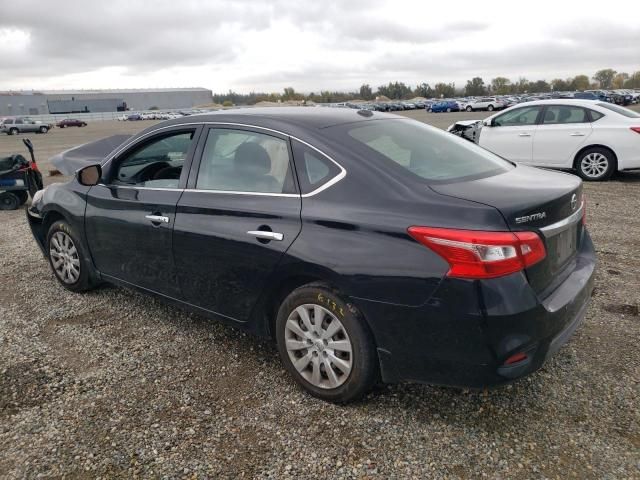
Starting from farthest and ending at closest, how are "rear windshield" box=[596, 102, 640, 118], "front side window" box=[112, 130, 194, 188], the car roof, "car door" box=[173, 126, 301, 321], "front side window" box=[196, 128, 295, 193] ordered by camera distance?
"rear windshield" box=[596, 102, 640, 118] → "front side window" box=[112, 130, 194, 188] → the car roof → "front side window" box=[196, 128, 295, 193] → "car door" box=[173, 126, 301, 321]

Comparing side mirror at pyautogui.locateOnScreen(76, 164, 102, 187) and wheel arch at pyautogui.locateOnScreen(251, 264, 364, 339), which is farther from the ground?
side mirror at pyautogui.locateOnScreen(76, 164, 102, 187)

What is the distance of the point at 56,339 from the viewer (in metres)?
3.90

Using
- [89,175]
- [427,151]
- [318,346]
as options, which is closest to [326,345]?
[318,346]

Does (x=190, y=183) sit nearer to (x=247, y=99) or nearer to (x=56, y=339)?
(x=56, y=339)

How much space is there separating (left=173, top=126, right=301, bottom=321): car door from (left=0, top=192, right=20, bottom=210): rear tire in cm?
723

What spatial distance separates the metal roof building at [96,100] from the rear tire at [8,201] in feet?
375

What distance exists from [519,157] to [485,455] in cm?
858

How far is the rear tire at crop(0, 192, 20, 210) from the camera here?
9.11 metres

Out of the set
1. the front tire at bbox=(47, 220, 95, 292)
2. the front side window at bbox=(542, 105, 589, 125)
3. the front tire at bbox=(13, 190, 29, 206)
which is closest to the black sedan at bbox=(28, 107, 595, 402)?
the front tire at bbox=(47, 220, 95, 292)

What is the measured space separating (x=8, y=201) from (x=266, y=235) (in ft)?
26.6

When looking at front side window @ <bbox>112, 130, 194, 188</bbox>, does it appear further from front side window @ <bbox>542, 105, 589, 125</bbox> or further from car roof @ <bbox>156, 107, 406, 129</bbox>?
front side window @ <bbox>542, 105, 589, 125</bbox>

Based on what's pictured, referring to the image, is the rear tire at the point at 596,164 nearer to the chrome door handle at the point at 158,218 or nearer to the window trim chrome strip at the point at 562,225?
the window trim chrome strip at the point at 562,225

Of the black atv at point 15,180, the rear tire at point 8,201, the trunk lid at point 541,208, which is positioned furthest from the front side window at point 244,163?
the rear tire at point 8,201

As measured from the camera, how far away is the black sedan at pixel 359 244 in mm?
2404
